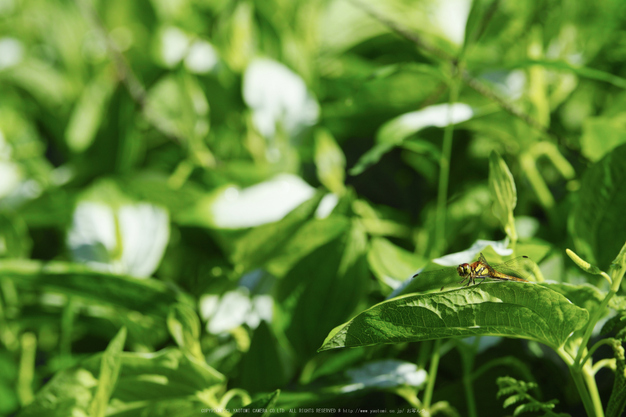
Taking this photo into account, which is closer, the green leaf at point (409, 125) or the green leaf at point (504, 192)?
the green leaf at point (504, 192)

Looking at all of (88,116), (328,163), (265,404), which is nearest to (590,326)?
(265,404)

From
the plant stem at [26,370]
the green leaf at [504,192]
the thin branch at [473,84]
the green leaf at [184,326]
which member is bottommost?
the plant stem at [26,370]

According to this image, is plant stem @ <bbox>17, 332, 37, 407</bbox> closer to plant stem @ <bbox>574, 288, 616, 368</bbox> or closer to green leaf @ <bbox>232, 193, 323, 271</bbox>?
green leaf @ <bbox>232, 193, 323, 271</bbox>


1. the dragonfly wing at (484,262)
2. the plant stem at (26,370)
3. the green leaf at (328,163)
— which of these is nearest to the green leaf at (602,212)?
the dragonfly wing at (484,262)

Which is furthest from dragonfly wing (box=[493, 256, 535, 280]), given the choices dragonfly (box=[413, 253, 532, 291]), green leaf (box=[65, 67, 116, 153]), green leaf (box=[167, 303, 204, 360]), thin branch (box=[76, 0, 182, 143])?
green leaf (box=[65, 67, 116, 153])

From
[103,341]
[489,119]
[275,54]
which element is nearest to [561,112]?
Answer: [489,119]

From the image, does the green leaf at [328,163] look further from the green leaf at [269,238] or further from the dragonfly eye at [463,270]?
the dragonfly eye at [463,270]

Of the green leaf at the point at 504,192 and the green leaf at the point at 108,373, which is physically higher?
the green leaf at the point at 504,192
